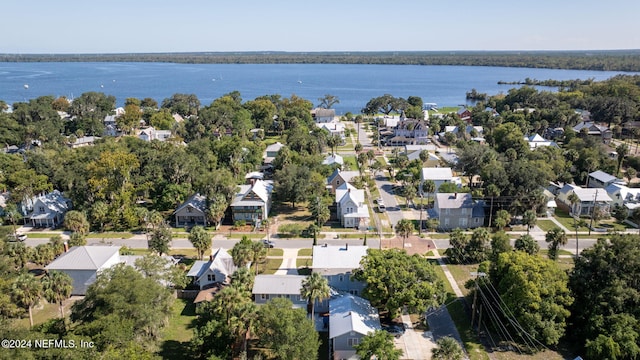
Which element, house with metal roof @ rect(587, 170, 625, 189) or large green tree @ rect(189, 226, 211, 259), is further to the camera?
house with metal roof @ rect(587, 170, 625, 189)

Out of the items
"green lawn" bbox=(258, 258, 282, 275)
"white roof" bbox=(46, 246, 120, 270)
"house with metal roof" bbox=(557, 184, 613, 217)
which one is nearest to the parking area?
"green lawn" bbox=(258, 258, 282, 275)

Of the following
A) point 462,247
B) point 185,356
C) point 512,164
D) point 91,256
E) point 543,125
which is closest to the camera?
point 185,356

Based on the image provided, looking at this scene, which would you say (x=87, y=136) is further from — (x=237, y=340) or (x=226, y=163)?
(x=237, y=340)

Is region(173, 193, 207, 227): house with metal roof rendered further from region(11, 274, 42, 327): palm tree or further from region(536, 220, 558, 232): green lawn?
region(536, 220, 558, 232): green lawn

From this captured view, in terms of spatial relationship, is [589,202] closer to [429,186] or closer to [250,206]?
[429,186]

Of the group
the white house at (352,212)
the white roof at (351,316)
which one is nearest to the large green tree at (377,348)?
the white roof at (351,316)

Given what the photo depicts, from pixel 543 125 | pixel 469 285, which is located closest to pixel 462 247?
pixel 469 285
